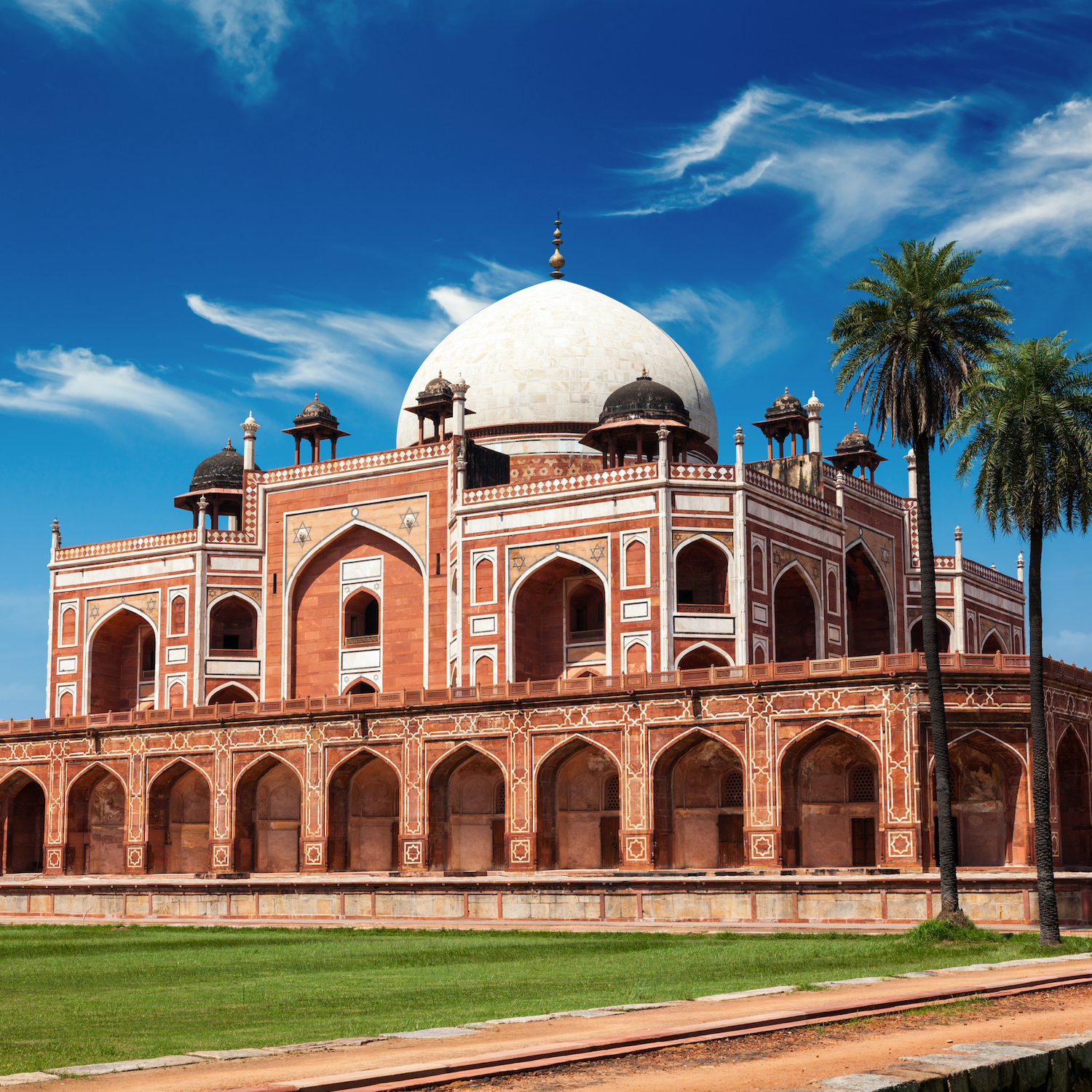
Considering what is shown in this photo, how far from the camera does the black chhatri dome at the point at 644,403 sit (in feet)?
148

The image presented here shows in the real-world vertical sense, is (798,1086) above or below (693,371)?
below

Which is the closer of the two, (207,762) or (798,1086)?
(798,1086)

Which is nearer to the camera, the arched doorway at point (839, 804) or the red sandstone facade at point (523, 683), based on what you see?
the red sandstone facade at point (523, 683)

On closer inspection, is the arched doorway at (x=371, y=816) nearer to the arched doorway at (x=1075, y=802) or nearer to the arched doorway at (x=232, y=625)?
the arched doorway at (x=232, y=625)

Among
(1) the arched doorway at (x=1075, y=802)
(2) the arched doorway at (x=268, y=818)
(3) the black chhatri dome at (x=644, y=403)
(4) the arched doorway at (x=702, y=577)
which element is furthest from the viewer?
(3) the black chhatri dome at (x=644, y=403)

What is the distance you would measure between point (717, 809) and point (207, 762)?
14.7m

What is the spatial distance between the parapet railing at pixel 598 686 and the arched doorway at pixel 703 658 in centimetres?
288

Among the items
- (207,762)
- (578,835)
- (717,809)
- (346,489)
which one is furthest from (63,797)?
(717,809)

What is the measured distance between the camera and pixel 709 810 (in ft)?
121

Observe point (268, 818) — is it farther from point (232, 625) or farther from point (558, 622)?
point (232, 625)

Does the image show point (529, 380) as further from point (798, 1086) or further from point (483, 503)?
point (798, 1086)

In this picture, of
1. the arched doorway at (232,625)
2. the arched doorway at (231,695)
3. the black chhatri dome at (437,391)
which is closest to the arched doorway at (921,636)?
the black chhatri dome at (437,391)

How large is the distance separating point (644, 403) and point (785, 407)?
6399mm

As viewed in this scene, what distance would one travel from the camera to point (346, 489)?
48.0 metres
